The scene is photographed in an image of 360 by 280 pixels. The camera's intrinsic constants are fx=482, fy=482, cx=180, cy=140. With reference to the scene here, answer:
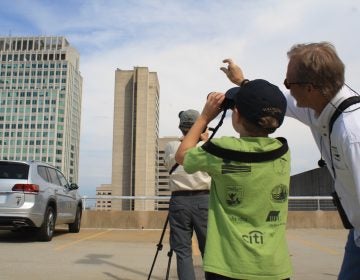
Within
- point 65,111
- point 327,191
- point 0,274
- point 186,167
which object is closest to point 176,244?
point 186,167

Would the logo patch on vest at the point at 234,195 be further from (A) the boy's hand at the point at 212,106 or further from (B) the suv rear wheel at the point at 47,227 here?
(B) the suv rear wheel at the point at 47,227

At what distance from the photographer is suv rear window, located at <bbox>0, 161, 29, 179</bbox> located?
31.2ft

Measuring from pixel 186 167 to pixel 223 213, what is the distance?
0.30 metres

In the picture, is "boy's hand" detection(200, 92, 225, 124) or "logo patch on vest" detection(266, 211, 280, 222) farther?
"boy's hand" detection(200, 92, 225, 124)

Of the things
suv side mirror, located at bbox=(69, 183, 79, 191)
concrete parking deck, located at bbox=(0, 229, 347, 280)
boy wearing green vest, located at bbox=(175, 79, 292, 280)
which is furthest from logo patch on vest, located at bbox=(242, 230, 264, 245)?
suv side mirror, located at bbox=(69, 183, 79, 191)

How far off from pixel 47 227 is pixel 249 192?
27.4 ft

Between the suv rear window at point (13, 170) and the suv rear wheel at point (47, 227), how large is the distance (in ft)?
3.09

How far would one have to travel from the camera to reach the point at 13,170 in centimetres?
957

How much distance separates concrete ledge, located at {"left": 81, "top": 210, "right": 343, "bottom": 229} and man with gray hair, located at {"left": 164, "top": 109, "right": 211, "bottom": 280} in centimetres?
1071

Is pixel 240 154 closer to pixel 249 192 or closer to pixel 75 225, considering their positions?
pixel 249 192

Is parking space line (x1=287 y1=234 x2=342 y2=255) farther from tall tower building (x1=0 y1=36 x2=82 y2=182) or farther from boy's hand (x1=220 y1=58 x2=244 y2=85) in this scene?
tall tower building (x1=0 y1=36 x2=82 y2=182)

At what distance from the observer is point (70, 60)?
603ft

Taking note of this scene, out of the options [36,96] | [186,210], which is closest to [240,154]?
[186,210]

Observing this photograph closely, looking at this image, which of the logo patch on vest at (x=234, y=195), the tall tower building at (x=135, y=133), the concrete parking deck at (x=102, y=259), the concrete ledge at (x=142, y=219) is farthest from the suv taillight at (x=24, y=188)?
the tall tower building at (x=135, y=133)
